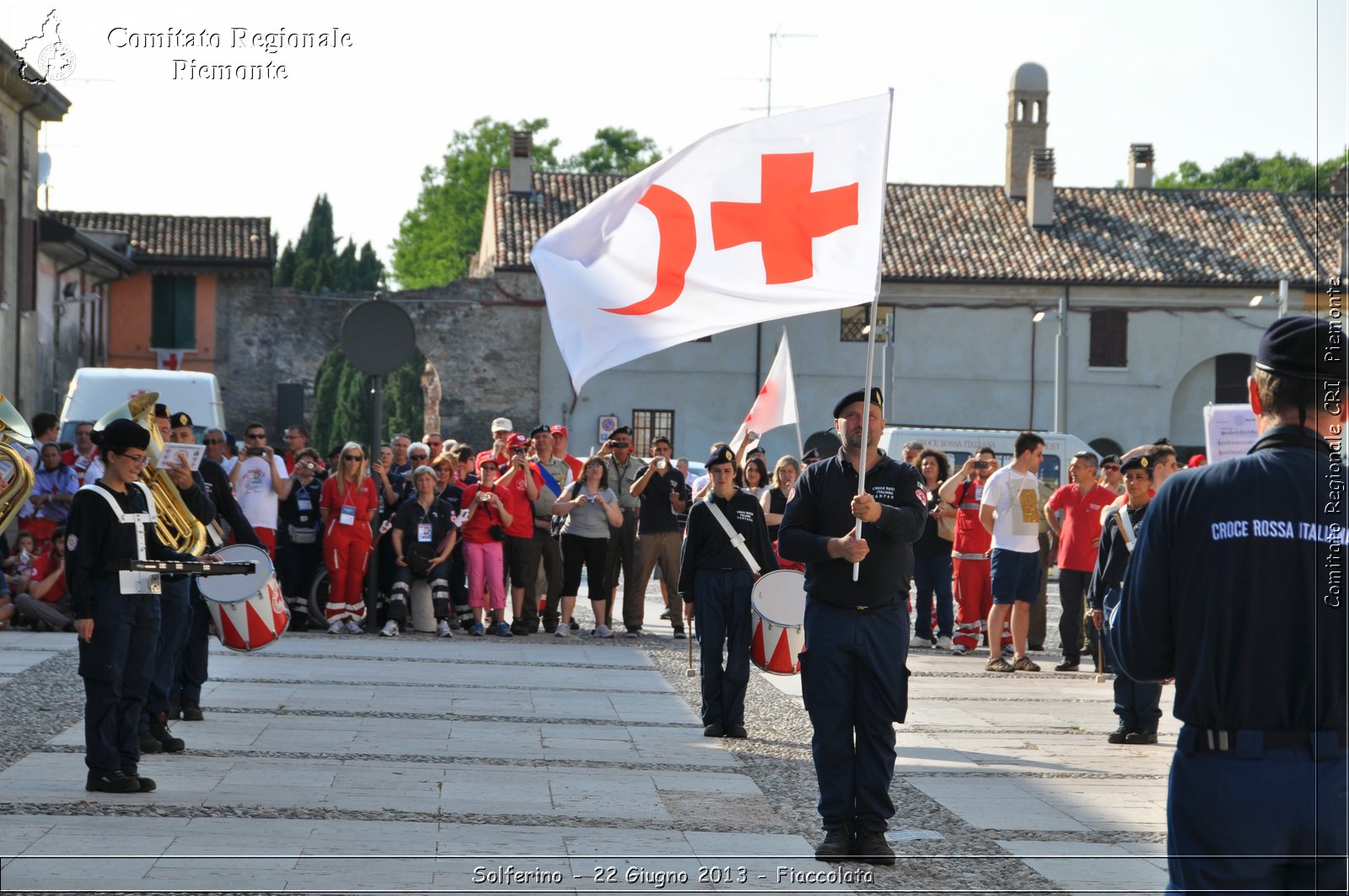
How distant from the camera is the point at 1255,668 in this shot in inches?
150

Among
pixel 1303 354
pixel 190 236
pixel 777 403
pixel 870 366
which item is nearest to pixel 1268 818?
pixel 1303 354

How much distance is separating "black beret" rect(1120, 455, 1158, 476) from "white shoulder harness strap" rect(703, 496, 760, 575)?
2.82 metres

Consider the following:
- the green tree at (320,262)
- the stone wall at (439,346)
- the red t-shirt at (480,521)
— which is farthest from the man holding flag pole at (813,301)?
the green tree at (320,262)

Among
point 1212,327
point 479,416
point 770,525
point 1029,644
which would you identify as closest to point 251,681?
point 770,525

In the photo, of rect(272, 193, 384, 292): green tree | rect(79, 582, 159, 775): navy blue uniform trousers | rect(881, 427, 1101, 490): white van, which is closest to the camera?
rect(79, 582, 159, 775): navy blue uniform trousers

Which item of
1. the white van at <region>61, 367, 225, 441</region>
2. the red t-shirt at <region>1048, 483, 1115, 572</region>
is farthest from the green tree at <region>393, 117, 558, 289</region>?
the red t-shirt at <region>1048, 483, 1115, 572</region>

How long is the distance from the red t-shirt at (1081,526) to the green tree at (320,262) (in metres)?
56.6

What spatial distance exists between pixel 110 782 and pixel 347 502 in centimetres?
855

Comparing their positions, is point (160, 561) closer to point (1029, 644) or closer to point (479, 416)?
point (1029, 644)

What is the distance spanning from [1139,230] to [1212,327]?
13.7 feet

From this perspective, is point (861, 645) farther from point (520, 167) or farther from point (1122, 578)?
point (520, 167)

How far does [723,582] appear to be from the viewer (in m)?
10.9

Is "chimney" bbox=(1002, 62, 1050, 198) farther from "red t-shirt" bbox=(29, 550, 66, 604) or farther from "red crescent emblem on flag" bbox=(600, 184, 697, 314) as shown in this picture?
"red crescent emblem on flag" bbox=(600, 184, 697, 314)

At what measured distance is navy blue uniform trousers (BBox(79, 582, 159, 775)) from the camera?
7844 millimetres
